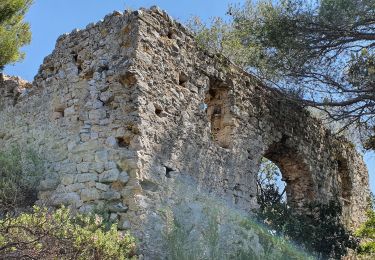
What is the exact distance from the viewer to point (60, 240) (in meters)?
4.69

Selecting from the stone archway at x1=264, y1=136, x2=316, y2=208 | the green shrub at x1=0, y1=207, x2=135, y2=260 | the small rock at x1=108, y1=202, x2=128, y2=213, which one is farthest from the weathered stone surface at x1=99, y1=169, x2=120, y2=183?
the stone archway at x1=264, y1=136, x2=316, y2=208

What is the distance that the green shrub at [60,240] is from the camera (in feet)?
14.5

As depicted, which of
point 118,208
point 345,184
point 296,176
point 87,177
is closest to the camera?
point 118,208

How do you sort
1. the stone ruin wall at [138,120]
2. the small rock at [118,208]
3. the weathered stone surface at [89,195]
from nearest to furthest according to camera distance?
the small rock at [118,208]
the weathered stone surface at [89,195]
the stone ruin wall at [138,120]

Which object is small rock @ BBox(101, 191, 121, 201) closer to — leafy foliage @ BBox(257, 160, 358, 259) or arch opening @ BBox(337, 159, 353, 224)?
leafy foliage @ BBox(257, 160, 358, 259)

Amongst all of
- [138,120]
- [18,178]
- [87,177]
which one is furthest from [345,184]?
[18,178]

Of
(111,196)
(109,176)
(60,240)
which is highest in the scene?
(109,176)

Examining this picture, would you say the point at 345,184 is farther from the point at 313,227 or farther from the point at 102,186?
the point at 102,186

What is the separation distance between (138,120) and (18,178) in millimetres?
1770

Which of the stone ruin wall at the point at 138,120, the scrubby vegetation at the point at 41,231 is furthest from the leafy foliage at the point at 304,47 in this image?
the scrubby vegetation at the point at 41,231

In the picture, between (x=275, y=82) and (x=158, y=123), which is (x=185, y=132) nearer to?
(x=158, y=123)

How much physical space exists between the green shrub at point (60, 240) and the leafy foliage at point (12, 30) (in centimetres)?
536

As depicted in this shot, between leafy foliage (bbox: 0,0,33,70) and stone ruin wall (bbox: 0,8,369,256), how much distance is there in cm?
139

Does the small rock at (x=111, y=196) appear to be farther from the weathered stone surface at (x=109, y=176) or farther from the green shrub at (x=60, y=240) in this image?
the green shrub at (x=60, y=240)
